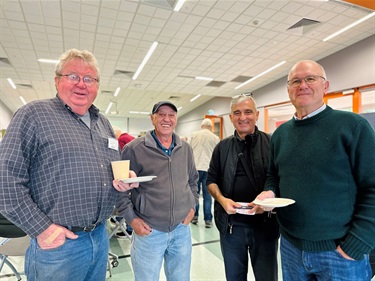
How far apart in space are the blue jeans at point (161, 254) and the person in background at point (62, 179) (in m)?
0.26

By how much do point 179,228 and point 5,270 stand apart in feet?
7.53

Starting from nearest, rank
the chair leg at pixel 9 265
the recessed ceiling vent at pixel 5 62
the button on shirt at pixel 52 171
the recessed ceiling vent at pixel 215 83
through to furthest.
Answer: the button on shirt at pixel 52 171 → the chair leg at pixel 9 265 → the recessed ceiling vent at pixel 5 62 → the recessed ceiling vent at pixel 215 83

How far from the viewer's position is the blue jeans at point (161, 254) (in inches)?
58.2

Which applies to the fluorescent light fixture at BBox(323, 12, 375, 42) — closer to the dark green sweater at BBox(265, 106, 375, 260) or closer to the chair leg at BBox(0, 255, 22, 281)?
the dark green sweater at BBox(265, 106, 375, 260)

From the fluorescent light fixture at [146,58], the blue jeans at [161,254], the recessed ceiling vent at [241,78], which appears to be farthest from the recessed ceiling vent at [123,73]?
the blue jeans at [161,254]

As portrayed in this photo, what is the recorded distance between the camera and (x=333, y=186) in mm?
1053

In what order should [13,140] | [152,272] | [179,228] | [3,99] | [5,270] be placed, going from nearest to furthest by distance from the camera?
[13,140] < [152,272] < [179,228] < [5,270] < [3,99]

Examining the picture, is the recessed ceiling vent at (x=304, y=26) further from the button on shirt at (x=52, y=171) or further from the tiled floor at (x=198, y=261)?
the button on shirt at (x=52, y=171)

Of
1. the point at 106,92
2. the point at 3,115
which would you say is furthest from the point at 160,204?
the point at 3,115

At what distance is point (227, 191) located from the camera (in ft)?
5.40

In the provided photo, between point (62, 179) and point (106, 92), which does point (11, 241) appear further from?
point (106, 92)

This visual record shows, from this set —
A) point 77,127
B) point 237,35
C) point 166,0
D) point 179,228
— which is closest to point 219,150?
point 179,228

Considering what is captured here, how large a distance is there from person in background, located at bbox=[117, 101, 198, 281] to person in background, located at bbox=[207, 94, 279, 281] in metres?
0.28

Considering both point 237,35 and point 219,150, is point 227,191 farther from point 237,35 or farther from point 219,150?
point 237,35
